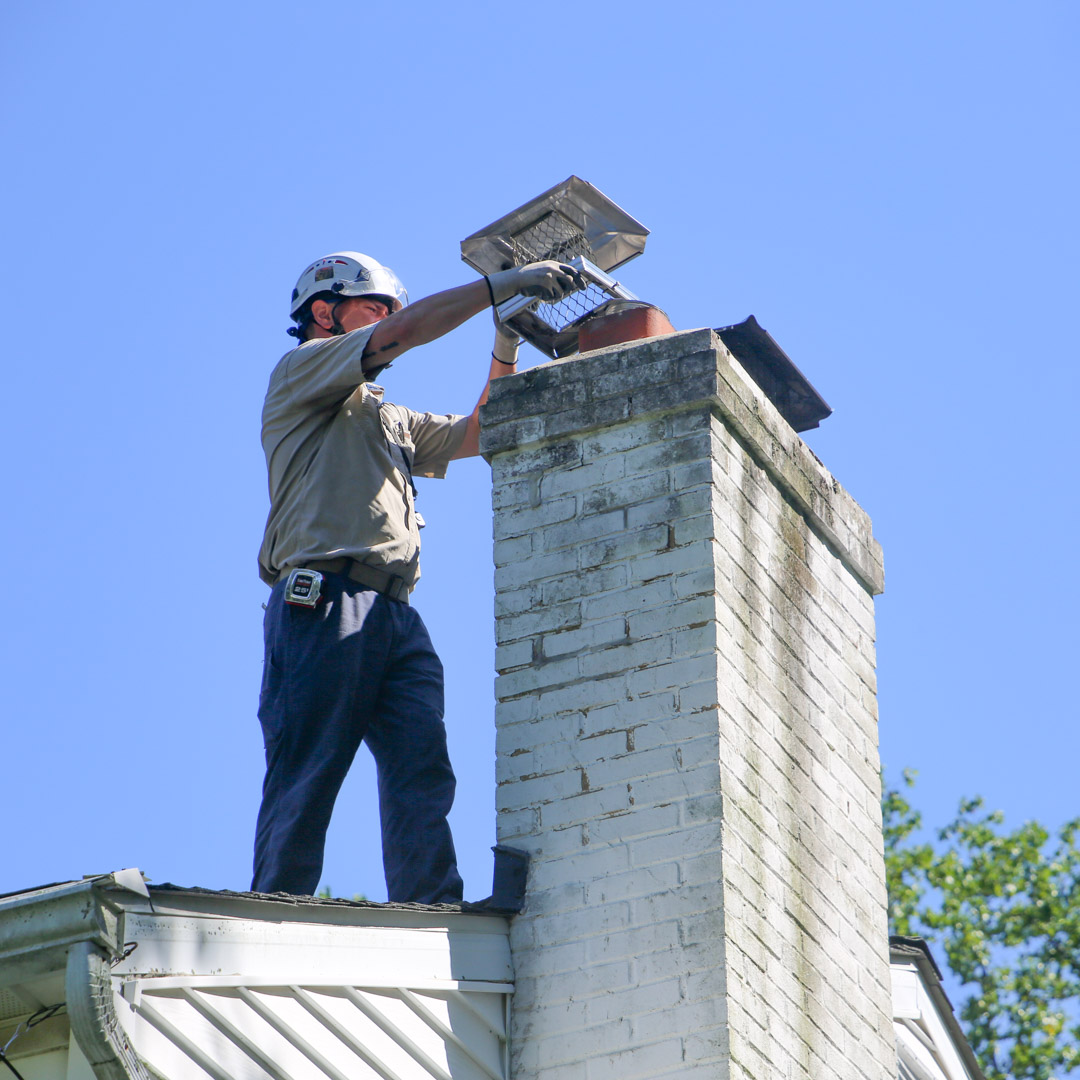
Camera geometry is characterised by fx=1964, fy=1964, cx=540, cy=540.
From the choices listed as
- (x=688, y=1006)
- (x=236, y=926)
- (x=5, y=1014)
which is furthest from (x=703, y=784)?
(x=5, y=1014)

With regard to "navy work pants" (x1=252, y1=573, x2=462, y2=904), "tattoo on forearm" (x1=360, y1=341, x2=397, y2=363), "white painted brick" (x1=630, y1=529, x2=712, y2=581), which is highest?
"tattoo on forearm" (x1=360, y1=341, x2=397, y2=363)

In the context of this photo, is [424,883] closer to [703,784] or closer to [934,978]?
[703,784]

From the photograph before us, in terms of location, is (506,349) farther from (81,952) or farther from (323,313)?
(81,952)

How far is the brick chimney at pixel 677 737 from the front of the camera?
4723 millimetres

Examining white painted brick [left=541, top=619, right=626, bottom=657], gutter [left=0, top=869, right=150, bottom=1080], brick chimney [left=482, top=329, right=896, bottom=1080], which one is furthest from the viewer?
white painted brick [left=541, top=619, right=626, bottom=657]

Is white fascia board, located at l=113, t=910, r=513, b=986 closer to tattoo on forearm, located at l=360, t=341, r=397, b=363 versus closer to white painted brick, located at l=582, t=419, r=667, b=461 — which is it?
white painted brick, located at l=582, t=419, r=667, b=461

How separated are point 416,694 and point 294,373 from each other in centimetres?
99

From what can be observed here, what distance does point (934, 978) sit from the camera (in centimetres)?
705

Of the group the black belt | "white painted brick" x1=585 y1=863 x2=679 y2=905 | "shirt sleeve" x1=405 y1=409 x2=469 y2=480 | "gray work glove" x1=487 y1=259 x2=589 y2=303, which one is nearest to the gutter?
"white painted brick" x1=585 y1=863 x2=679 y2=905

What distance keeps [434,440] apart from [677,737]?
170cm

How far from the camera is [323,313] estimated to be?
606 centimetres

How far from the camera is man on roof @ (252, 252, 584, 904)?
529 centimetres

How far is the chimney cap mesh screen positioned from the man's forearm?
0.47 m

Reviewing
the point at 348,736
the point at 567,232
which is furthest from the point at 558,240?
the point at 348,736
